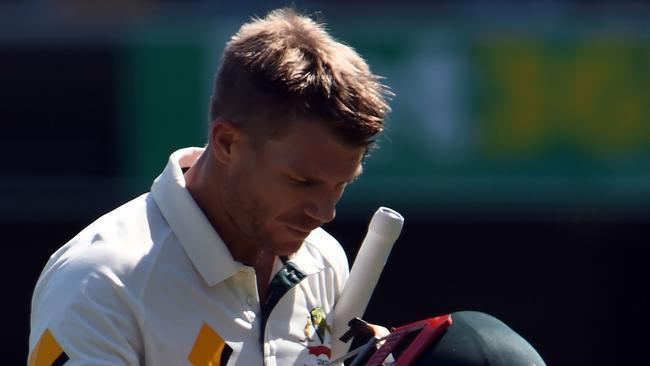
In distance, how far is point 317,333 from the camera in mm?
2553

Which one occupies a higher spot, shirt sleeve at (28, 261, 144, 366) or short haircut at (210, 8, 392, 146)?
short haircut at (210, 8, 392, 146)

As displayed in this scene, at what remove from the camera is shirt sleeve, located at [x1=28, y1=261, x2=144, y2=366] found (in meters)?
2.18

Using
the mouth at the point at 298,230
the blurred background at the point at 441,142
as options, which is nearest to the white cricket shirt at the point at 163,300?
the mouth at the point at 298,230

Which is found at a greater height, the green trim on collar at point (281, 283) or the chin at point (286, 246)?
the chin at point (286, 246)

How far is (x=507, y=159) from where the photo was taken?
21.5 ft

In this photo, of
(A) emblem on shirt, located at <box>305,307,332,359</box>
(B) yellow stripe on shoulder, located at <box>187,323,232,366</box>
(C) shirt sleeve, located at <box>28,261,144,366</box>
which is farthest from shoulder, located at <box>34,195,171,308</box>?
(A) emblem on shirt, located at <box>305,307,332,359</box>

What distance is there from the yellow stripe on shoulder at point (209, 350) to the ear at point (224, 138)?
0.94 feet

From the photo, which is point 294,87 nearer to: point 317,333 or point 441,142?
point 317,333

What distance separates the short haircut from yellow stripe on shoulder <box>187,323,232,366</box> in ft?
1.12

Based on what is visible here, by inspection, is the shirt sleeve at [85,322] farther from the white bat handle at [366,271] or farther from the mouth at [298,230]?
the white bat handle at [366,271]

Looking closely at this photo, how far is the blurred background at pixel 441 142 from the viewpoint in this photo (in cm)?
649

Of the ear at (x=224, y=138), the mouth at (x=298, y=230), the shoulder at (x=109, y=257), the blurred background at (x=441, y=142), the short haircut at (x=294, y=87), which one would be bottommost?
the blurred background at (x=441, y=142)

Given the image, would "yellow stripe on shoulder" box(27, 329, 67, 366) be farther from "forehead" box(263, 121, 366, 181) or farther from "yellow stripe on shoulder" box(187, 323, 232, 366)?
"forehead" box(263, 121, 366, 181)

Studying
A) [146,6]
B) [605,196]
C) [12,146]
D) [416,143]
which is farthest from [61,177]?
[605,196]
